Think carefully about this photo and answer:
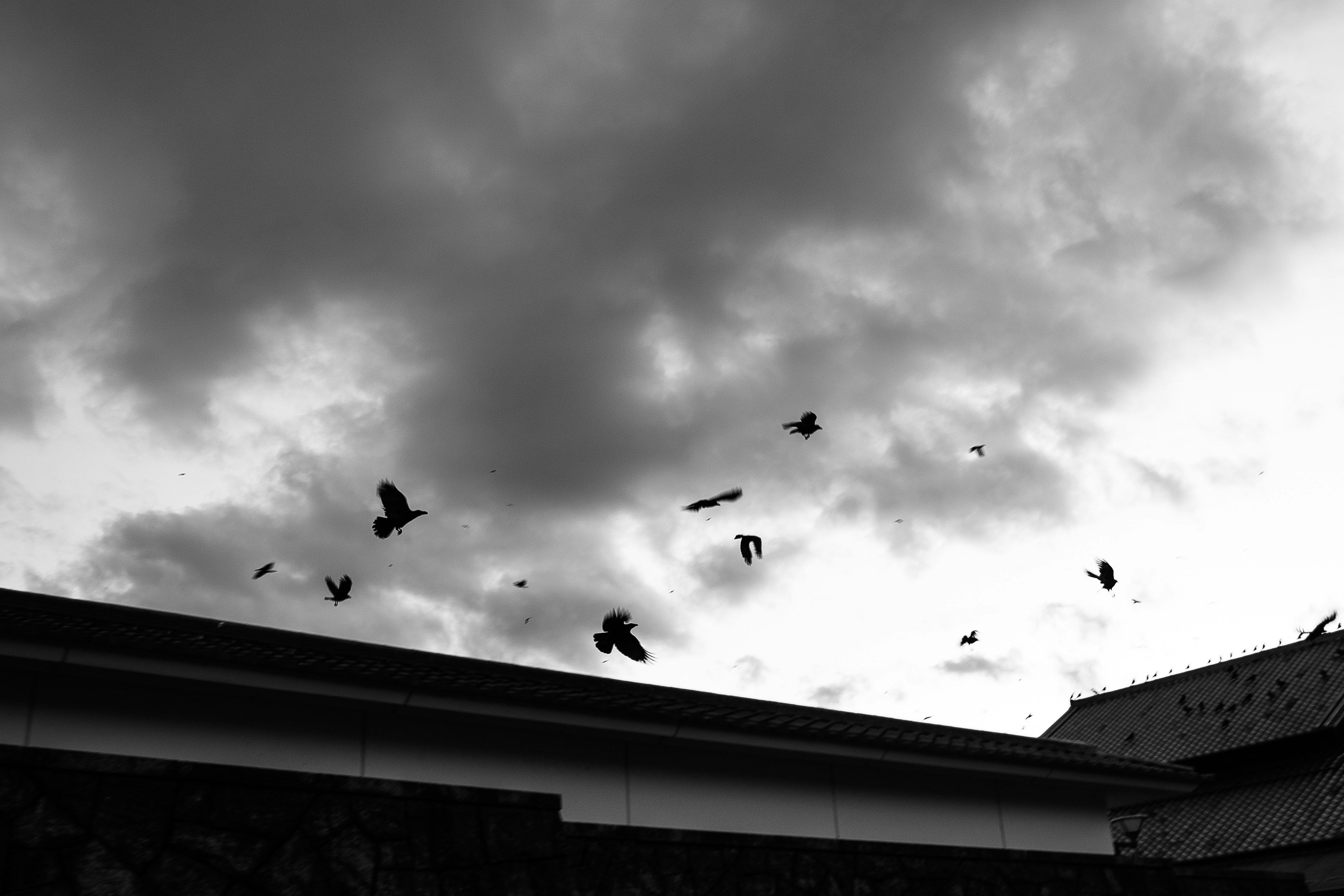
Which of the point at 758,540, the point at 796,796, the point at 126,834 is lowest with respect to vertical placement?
the point at 126,834

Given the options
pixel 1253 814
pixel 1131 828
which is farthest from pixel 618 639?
pixel 1253 814

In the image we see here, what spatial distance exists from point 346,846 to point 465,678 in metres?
4.21

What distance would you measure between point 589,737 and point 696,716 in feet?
3.33

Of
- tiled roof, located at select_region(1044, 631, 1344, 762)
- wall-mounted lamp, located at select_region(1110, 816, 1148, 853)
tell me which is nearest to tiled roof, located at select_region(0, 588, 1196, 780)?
wall-mounted lamp, located at select_region(1110, 816, 1148, 853)

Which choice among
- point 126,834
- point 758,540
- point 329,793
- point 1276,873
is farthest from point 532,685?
point 1276,873

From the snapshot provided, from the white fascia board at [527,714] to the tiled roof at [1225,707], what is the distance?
22.8 meters

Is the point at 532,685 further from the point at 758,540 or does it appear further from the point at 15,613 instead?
the point at 15,613

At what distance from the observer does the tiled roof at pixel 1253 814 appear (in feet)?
102

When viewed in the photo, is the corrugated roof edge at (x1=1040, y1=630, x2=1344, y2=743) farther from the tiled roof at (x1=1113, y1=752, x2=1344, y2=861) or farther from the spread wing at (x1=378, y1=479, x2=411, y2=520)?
the spread wing at (x1=378, y1=479, x2=411, y2=520)

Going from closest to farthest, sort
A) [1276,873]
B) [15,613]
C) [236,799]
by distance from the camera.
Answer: [236,799] → [15,613] → [1276,873]

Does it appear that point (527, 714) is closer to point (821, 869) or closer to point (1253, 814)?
point (821, 869)

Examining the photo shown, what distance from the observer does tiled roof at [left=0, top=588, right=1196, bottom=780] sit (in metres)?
8.74

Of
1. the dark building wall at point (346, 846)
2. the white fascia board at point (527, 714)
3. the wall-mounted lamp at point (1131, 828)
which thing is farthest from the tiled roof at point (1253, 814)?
the dark building wall at point (346, 846)

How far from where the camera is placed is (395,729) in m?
9.71
